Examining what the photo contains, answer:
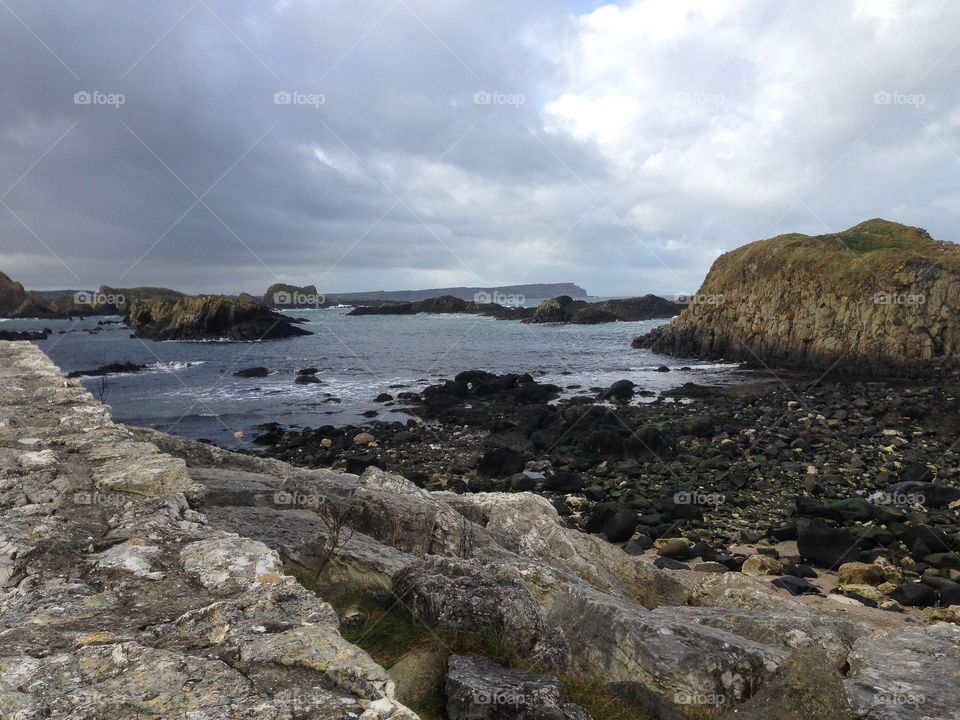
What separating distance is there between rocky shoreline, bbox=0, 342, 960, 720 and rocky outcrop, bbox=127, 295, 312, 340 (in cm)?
7964

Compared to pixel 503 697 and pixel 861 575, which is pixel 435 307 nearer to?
pixel 861 575

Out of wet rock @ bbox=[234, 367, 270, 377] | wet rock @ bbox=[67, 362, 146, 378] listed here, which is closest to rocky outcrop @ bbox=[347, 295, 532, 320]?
wet rock @ bbox=[234, 367, 270, 377]

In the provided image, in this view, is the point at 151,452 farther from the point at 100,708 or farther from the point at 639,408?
the point at 639,408

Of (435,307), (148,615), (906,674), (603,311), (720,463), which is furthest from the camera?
(435,307)

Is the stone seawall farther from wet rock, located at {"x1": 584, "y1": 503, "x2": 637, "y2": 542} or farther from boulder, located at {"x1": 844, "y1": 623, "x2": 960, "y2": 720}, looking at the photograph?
wet rock, located at {"x1": 584, "y1": 503, "x2": 637, "y2": 542}

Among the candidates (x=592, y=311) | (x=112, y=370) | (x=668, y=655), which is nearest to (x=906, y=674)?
(x=668, y=655)

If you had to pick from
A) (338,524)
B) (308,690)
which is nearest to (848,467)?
(338,524)

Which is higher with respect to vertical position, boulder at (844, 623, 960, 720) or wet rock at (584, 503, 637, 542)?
boulder at (844, 623, 960, 720)

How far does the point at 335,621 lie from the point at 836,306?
52539mm

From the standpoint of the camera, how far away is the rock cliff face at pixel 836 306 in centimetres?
4147

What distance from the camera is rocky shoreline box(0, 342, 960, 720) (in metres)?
2.75

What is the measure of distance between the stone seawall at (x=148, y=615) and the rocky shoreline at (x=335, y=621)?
0.5 inches

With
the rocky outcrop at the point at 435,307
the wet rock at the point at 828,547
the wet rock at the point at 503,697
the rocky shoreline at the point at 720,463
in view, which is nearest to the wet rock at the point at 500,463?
the rocky shoreline at the point at 720,463

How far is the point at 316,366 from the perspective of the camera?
52344 mm
